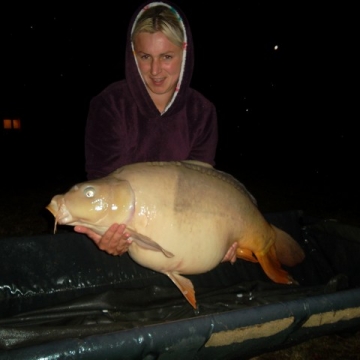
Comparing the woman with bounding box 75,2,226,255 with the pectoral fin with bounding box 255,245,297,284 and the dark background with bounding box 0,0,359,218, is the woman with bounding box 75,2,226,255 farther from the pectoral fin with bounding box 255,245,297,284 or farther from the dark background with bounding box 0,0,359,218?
the dark background with bounding box 0,0,359,218

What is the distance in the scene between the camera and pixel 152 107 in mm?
1835

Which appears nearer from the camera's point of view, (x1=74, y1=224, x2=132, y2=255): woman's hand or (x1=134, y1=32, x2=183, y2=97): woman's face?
(x1=74, y1=224, x2=132, y2=255): woman's hand

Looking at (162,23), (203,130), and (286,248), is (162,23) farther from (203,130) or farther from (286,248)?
(286,248)

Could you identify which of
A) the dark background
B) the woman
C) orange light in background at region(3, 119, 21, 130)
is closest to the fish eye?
the woman

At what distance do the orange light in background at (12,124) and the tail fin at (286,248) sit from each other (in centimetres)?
1498

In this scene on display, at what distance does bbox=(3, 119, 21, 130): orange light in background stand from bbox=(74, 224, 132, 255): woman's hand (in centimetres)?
1506

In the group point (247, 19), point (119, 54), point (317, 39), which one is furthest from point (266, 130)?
point (119, 54)

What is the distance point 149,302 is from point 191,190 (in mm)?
760

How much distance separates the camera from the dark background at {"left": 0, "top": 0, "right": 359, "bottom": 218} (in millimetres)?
9227

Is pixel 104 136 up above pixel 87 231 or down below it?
above

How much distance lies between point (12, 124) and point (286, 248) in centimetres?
1519

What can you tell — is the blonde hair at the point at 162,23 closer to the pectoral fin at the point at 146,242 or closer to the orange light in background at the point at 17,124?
the pectoral fin at the point at 146,242

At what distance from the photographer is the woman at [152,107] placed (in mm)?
1650

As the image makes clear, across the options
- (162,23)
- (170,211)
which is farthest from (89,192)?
(162,23)
